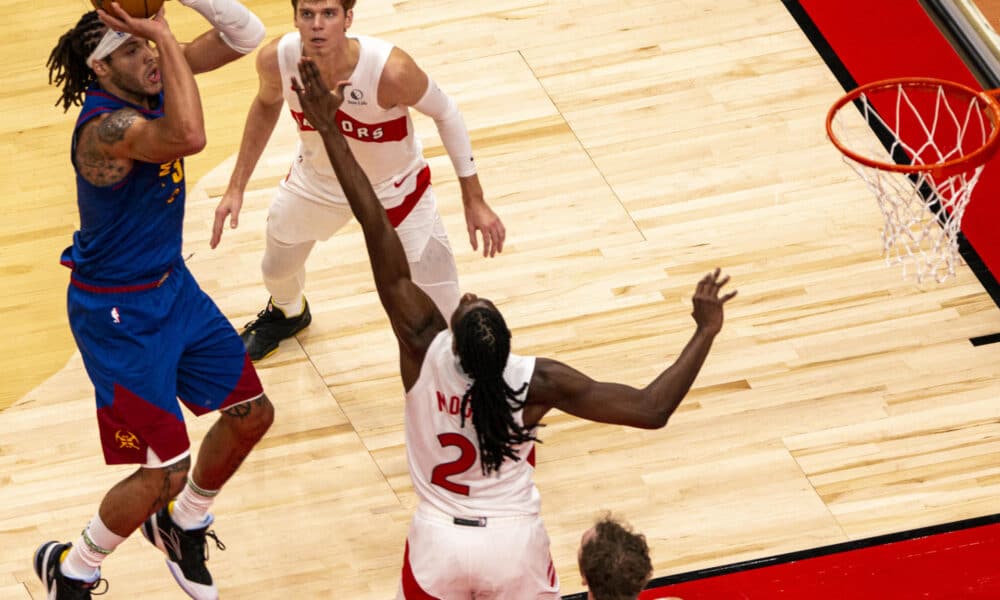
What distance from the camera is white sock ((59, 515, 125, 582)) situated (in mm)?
4812

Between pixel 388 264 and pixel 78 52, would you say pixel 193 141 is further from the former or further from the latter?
pixel 388 264

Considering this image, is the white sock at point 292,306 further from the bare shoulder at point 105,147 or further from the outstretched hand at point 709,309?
the outstretched hand at point 709,309

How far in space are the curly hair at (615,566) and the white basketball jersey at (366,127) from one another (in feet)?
6.30

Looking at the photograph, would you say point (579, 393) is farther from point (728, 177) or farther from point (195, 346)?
point (728, 177)

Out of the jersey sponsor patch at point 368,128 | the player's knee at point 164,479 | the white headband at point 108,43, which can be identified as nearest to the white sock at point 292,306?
the jersey sponsor patch at point 368,128

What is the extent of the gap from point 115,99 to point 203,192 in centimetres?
252

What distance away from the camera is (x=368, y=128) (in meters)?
5.22

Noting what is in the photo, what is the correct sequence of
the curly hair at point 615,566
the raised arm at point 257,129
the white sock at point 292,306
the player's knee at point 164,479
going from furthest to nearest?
the white sock at point 292,306, the raised arm at point 257,129, the player's knee at point 164,479, the curly hair at point 615,566

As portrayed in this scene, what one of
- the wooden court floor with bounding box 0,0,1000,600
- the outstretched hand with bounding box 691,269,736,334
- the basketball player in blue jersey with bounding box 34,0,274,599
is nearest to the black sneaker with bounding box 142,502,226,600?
the basketball player in blue jersey with bounding box 34,0,274,599

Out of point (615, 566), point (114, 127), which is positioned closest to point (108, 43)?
point (114, 127)

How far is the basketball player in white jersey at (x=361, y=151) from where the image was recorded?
16.7 ft

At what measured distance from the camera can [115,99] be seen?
14.4 feet

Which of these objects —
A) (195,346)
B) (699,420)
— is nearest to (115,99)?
(195,346)

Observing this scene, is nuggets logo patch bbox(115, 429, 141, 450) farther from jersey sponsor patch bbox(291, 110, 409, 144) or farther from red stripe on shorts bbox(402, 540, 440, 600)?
jersey sponsor patch bbox(291, 110, 409, 144)
